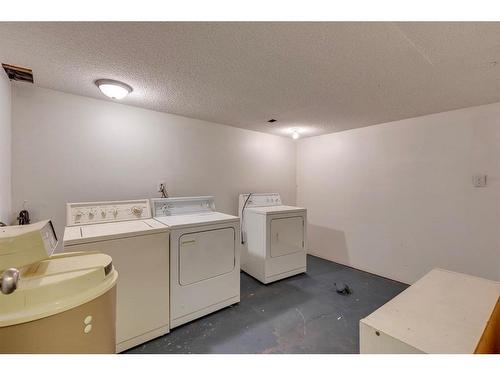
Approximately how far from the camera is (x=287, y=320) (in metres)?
2.01

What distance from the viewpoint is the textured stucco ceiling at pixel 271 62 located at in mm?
1144

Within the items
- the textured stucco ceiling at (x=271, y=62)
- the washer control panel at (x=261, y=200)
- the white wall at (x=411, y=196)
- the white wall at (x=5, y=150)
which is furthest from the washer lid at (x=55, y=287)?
the white wall at (x=411, y=196)

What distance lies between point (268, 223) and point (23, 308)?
2.19 metres

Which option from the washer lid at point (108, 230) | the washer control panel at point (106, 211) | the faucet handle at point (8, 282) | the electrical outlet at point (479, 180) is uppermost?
the electrical outlet at point (479, 180)

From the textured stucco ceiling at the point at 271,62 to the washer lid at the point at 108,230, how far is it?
3.87ft

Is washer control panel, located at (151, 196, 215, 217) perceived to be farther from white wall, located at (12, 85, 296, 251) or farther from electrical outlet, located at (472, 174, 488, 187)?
electrical outlet, located at (472, 174, 488, 187)

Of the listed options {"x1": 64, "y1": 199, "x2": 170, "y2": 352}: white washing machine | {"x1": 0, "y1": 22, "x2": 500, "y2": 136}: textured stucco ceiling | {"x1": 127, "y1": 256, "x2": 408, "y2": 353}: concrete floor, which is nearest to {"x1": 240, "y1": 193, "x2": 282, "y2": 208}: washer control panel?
{"x1": 127, "y1": 256, "x2": 408, "y2": 353}: concrete floor

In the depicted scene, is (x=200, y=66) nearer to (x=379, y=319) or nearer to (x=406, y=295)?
(x=379, y=319)

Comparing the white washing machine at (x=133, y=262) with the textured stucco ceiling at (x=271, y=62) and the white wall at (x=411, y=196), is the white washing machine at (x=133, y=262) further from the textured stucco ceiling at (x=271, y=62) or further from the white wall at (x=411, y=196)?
the white wall at (x=411, y=196)

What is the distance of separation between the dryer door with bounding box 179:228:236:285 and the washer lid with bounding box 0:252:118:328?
2.83ft

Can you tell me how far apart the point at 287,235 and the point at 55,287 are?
2.40 meters

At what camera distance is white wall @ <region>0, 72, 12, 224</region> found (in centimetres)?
157

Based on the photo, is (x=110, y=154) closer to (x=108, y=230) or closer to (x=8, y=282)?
(x=108, y=230)
